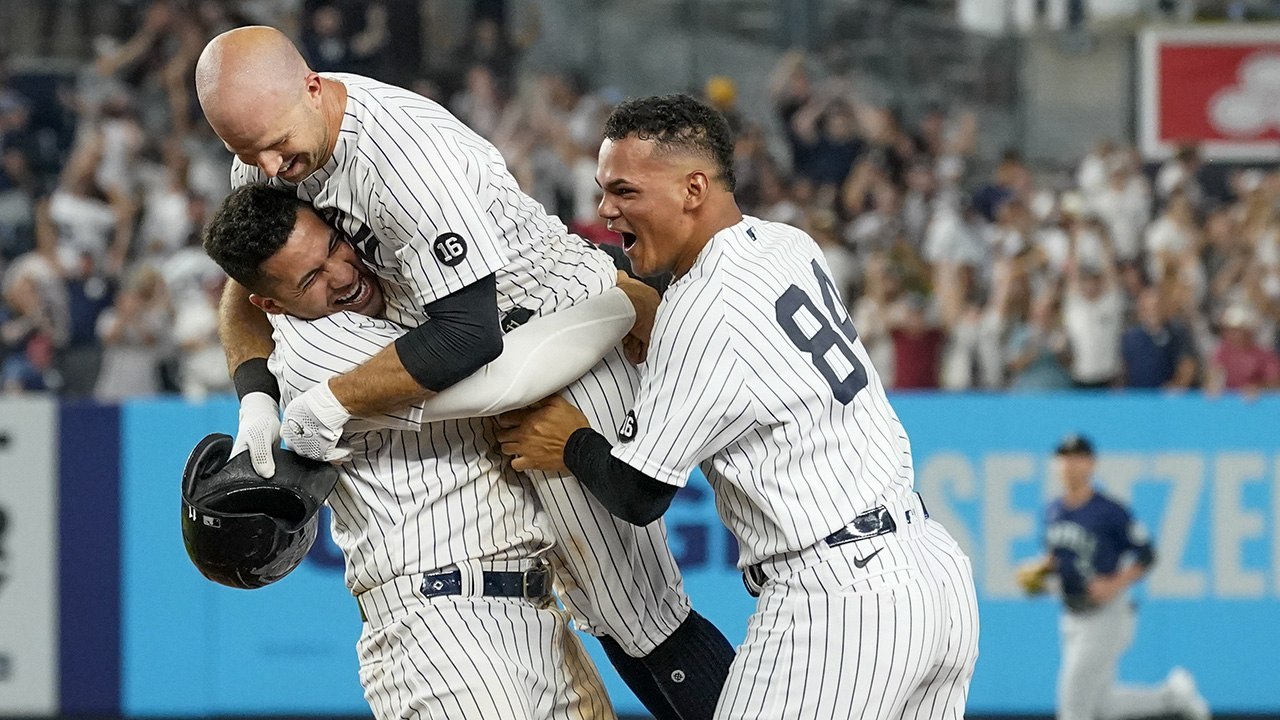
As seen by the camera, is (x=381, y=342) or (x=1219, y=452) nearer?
(x=381, y=342)

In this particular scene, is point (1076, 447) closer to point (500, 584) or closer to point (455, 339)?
point (500, 584)

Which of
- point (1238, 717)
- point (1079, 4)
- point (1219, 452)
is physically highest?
point (1079, 4)

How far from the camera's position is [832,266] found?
36.2 ft

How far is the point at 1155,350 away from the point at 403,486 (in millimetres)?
7201

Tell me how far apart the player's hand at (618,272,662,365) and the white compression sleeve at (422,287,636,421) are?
0.05m

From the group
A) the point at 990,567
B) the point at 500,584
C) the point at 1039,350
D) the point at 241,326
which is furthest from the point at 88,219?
the point at 500,584

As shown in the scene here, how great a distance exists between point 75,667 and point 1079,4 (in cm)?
1054

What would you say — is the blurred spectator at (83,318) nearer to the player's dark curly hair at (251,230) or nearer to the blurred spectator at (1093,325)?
the blurred spectator at (1093,325)

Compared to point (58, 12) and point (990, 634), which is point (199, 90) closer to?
point (990, 634)

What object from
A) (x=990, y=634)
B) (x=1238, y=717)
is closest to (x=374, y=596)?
(x=990, y=634)

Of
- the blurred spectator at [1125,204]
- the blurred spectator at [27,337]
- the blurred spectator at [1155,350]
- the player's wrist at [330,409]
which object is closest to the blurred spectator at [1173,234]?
the blurred spectator at [1125,204]

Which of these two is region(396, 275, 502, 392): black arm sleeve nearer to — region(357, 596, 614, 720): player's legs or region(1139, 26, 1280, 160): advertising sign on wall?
region(357, 596, 614, 720): player's legs

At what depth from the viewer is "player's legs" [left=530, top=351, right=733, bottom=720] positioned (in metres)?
3.96

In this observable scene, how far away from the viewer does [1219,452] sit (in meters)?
8.62
